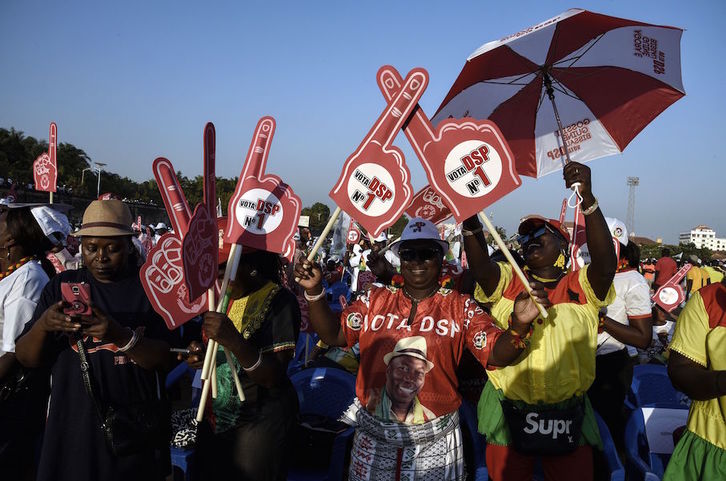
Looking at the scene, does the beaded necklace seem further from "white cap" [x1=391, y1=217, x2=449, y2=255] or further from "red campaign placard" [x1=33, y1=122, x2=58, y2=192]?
"red campaign placard" [x1=33, y1=122, x2=58, y2=192]

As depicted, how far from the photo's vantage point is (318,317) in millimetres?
2367

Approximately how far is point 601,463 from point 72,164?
5509 centimetres

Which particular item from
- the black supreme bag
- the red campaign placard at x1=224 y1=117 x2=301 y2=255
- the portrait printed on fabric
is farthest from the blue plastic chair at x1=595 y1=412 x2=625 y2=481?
the red campaign placard at x1=224 y1=117 x2=301 y2=255

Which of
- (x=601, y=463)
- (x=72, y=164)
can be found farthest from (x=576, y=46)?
(x=72, y=164)

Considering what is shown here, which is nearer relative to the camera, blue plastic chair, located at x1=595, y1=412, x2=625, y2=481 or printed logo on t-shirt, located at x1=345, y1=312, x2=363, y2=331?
printed logo on t-shirt, located at x1=345, y1=312, x2=363, y2=331

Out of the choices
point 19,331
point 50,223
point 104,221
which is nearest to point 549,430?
point 104,221

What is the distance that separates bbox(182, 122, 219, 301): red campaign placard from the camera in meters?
1.85

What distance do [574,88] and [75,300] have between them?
3.10 meters

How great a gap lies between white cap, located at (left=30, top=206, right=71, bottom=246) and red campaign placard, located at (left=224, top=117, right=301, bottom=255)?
1.54 metres

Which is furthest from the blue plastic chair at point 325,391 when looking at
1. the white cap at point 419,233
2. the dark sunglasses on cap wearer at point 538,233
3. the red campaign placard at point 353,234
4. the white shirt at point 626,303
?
the red campaign placard at point 353,234

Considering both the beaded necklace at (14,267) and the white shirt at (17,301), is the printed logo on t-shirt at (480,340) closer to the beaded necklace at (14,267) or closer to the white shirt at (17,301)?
the white shirt at (17,301)

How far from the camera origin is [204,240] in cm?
198

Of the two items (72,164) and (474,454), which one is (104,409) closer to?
(474,454)

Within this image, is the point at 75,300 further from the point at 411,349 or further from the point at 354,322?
the point at 411,349
